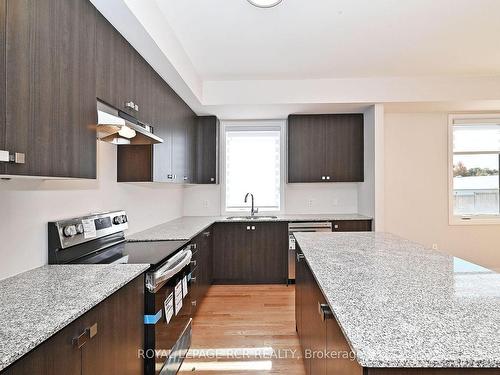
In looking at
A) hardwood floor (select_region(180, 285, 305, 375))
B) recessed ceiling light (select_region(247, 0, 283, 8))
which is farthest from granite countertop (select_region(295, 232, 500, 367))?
recessed ceiling light (select_region(247, 0, 283, 8))

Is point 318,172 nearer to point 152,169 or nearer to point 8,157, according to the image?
point 152,169

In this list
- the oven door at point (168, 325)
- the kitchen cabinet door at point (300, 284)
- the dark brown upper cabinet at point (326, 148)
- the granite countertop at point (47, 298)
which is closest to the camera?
the granite countertop at point (47, 298)

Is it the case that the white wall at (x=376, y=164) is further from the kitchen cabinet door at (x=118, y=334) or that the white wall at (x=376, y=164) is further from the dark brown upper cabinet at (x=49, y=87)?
the dark brown upper cabinet at (x=49, y=87)

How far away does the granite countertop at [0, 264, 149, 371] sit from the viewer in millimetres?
869

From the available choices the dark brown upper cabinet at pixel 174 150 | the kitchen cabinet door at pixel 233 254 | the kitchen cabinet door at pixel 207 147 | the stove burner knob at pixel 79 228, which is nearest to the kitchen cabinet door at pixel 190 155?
the dark brown upper cabinet at pixel 174 150

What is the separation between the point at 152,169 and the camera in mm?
2514

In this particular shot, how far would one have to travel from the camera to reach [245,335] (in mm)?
2672

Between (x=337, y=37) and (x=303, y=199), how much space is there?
8.16 feet

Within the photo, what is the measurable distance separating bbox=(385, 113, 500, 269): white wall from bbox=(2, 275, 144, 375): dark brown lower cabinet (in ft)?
12.7

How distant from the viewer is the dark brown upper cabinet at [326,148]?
14.0 feet

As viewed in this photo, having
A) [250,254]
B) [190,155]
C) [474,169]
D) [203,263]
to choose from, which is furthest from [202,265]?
[474,169]

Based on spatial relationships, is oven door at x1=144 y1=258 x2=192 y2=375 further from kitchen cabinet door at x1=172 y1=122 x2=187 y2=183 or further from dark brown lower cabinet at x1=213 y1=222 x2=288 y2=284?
dark brown lower cabinet at x1=213 y1=222 x2=288 y2=284

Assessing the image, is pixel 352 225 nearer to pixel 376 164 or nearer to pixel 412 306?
pixel 376 164

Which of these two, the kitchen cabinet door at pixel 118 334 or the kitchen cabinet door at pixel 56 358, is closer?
the kitchen cabinet door at pixel 56 358
